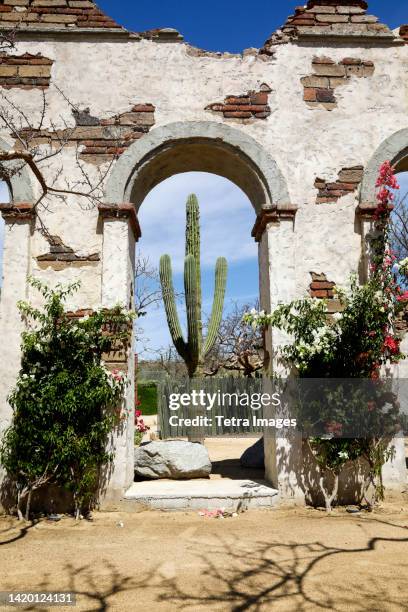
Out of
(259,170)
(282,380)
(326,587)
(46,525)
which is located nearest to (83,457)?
(46,525)

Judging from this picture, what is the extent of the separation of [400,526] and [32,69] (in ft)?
21.3

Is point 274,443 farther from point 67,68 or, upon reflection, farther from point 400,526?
point 67,68

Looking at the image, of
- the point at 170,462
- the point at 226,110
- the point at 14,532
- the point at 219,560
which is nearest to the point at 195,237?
the point at 226,110

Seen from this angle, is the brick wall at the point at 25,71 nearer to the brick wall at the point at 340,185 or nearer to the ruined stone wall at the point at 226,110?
the ruined stone wall at the point at 226,110

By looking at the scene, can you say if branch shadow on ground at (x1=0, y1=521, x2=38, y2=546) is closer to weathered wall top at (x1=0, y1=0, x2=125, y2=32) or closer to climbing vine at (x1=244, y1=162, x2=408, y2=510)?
climbing vine at (x1=244, y1=162, x2=408, y2=510)

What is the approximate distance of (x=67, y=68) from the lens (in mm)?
6137

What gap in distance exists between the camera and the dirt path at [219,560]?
2.97 m

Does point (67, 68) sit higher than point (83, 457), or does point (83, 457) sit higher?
point (67, 68)

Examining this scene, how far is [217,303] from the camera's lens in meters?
12.4

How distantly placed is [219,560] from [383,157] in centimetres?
481

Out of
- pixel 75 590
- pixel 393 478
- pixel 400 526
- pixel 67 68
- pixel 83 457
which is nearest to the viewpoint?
pixel 75 590

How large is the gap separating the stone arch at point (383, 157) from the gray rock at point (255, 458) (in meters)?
3.81

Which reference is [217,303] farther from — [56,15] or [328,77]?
[56,15]

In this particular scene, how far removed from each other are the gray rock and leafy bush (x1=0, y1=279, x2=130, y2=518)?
2.74 metres
